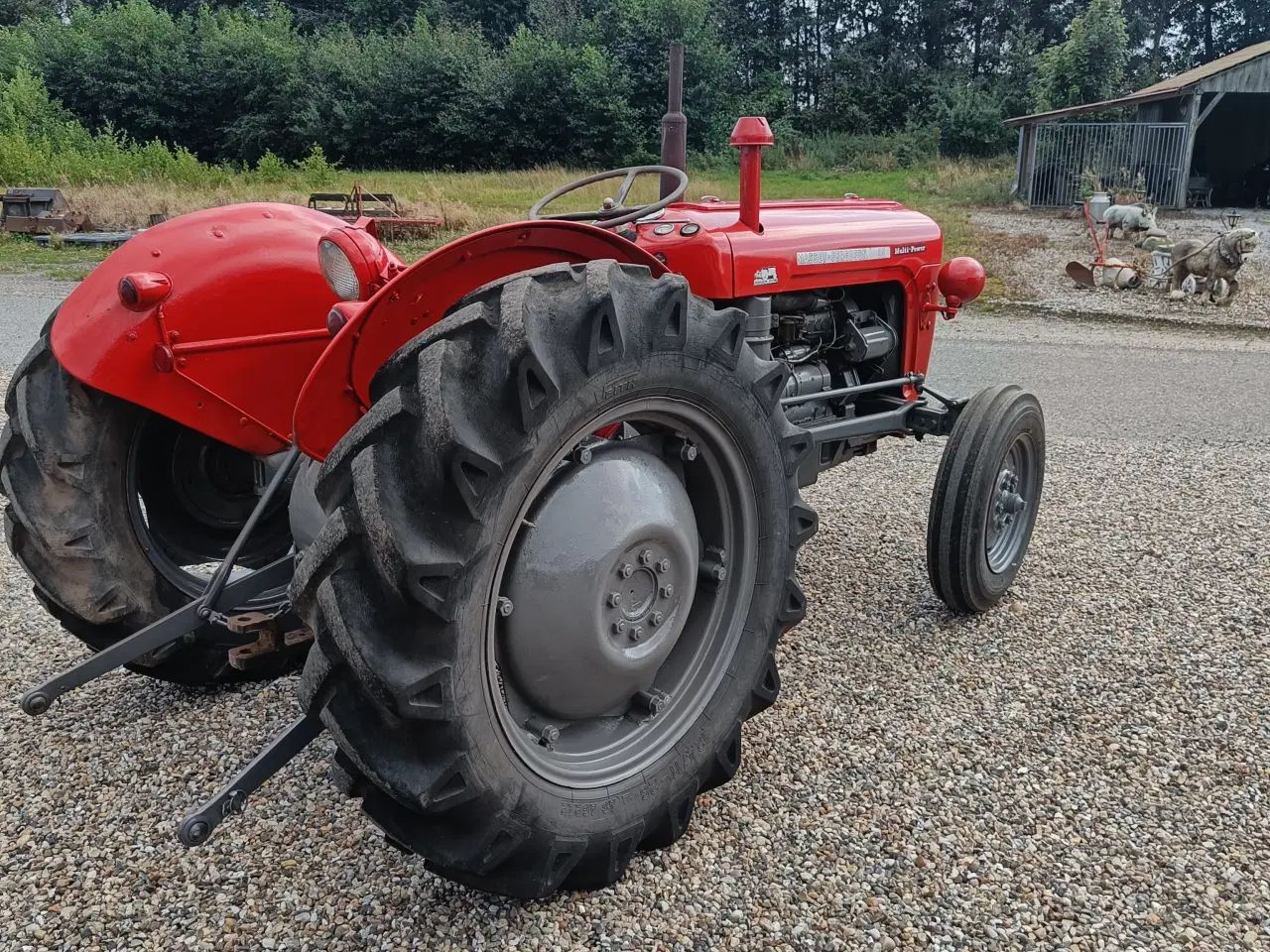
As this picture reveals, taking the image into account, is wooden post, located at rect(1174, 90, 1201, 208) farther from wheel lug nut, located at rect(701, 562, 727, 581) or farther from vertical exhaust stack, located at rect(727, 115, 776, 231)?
wheel lug nut, located at rect(701, 562, 727, 581)

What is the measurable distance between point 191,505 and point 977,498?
235cm

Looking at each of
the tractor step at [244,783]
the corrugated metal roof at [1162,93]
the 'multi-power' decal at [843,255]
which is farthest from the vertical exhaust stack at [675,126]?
the corrugated metal roof at [1162,93]

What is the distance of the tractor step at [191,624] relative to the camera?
2111 millimetres

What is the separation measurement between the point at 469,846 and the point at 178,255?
1.58 metres

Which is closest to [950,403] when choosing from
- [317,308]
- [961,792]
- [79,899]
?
[961,792]

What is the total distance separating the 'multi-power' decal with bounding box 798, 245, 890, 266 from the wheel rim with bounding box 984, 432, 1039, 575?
2.65 feet

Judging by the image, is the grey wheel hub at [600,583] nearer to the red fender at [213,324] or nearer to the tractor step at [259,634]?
the tractor step at [259,634]

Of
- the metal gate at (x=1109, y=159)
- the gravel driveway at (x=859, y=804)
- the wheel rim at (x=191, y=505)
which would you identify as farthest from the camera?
the metal gate at (x=1109, y=159)

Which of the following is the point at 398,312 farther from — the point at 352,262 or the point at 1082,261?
the point at 1082,261

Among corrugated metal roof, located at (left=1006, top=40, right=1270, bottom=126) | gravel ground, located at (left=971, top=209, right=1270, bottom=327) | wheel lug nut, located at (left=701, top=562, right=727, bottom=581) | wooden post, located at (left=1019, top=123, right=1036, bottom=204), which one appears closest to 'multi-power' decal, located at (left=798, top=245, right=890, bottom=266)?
wheel lug nut, located at (left=701, top=562, right=727, bottom=581)

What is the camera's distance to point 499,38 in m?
40.9

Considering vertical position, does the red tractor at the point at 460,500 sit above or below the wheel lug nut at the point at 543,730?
above

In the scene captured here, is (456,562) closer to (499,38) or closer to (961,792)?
(961,792)

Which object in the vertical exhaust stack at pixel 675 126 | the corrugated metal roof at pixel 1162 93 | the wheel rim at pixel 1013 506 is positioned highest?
the corrugated metal roof at pixel 1162 93
